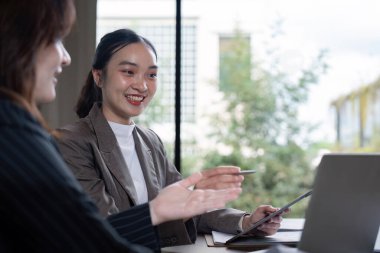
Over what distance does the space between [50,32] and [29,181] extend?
295mm

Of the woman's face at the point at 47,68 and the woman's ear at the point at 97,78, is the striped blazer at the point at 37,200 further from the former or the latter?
the woman's ear at the point at 97,78

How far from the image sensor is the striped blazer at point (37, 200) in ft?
3.26

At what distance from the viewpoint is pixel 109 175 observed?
190 centimetres

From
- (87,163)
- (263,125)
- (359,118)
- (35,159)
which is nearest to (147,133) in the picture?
(87,163)

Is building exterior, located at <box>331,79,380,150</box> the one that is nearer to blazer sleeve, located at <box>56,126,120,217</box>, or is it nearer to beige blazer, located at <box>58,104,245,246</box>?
beige blazer, located at <box>58,104,245,246</box>

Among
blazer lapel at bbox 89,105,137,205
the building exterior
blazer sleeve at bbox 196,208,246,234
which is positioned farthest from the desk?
the building exterior

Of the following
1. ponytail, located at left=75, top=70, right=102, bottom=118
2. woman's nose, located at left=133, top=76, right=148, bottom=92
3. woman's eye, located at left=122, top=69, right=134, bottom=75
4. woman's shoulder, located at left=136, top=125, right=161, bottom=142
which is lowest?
woman's shoulder, located at left=136, top=125, right=161, bottom=142

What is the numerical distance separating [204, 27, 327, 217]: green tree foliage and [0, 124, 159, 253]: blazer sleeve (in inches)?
160

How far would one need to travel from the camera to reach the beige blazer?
5.81 ft

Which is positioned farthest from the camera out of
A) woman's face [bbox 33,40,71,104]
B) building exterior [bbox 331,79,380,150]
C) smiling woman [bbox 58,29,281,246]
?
building exterior [bbox 331,79,380,150]

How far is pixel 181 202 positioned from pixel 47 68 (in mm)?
410

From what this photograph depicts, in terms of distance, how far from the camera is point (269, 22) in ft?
16.7

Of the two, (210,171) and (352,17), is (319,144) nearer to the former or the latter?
(352,17)

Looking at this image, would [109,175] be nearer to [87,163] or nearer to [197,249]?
[87,163]
